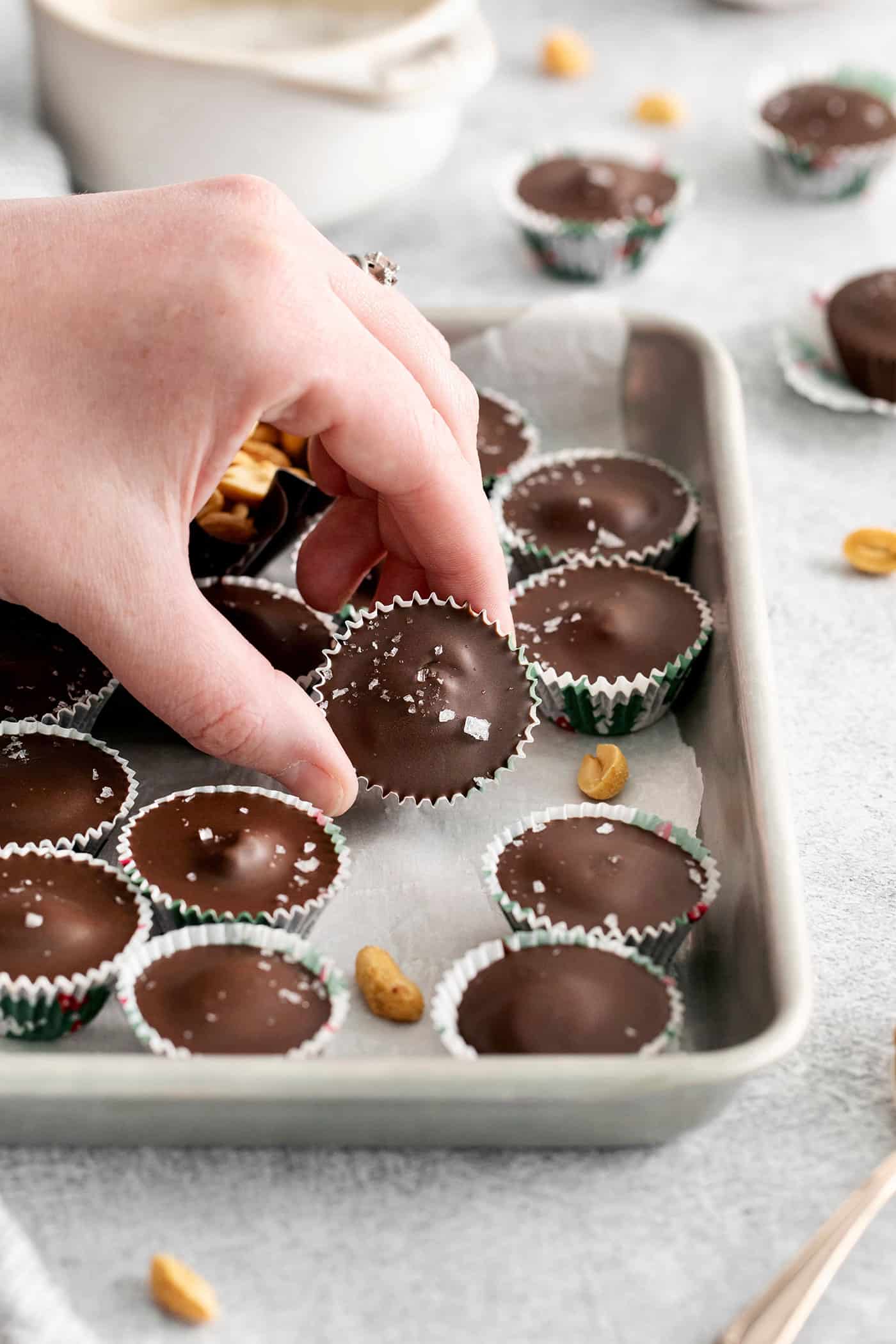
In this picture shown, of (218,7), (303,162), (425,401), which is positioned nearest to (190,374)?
(425,401)

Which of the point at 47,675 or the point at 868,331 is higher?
the point at 868,331

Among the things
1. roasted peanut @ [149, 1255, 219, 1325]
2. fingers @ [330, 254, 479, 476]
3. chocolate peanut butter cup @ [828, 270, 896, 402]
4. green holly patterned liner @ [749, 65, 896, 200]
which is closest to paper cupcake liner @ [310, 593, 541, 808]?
fingers @ [330, 254, 479, 476]

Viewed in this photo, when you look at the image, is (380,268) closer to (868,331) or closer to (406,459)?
(406,459)

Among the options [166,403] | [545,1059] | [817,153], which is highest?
[166,403]

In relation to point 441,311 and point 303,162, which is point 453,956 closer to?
point 441,311

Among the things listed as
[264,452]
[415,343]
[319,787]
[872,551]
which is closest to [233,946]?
[319,787]

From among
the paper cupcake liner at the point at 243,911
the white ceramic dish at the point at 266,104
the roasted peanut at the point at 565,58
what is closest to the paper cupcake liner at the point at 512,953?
the paper cupcake liner at the point at 243,911

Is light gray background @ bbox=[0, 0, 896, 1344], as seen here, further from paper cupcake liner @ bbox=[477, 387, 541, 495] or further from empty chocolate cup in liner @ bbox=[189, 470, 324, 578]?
empty chocolate cup in liner @ bbox=[189, 470, 324, 578]
